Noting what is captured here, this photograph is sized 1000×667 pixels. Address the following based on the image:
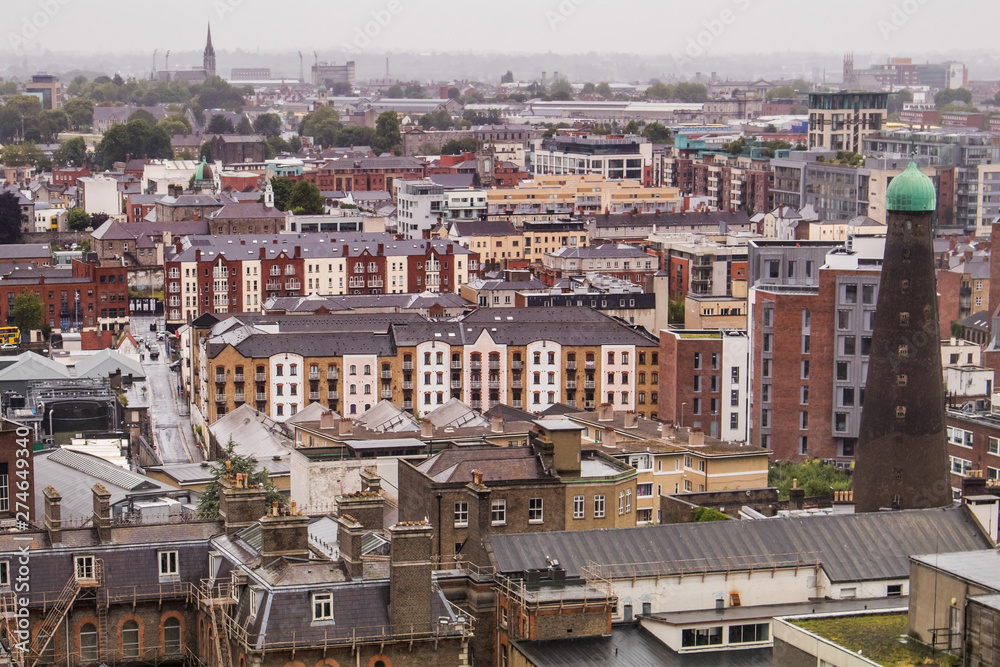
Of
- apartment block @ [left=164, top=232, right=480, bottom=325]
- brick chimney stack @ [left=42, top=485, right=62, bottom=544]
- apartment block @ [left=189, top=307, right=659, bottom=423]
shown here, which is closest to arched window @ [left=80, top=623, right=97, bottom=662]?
brick chimney stack @ [left=42, top=485, right=62, bottom=544]

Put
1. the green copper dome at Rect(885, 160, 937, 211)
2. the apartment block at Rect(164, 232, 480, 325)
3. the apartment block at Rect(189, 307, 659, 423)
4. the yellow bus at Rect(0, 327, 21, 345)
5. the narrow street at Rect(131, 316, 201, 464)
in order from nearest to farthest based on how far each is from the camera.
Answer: the green copper dome at Rect(885, 160, 937, 211), the narrow street at Rect(131, 316, 201, 464), the apartment block at Rect(189, 307, 659, 423), the yellow bus at Rect(0, 327, 21, 345), the apartment block at Rect(164, 232, 480, 325)

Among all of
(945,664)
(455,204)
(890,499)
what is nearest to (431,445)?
(890,499)

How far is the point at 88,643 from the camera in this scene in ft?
142

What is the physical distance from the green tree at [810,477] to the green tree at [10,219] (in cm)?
11519

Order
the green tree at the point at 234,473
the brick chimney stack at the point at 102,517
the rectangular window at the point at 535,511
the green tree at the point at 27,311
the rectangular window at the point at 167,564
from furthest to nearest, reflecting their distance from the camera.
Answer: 1. the green tree at the point at 27,311
2. the green tree at the point at 234,473
3. the rectangular window at the point at 535,511
4. the brick chimney stack at the point at 102,517
5. the rectangular window at the point at 167,564

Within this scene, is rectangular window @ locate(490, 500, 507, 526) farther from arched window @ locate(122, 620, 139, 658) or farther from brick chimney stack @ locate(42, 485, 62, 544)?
brick chimney stack @ locate(42, 485, 62, 544)

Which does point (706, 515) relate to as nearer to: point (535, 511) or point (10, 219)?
point (535, 511)

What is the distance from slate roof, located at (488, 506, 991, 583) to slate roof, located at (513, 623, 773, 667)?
9.70 feet

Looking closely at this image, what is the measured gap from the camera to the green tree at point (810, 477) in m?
81.6

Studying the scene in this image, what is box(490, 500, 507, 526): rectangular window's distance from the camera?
55188 mm

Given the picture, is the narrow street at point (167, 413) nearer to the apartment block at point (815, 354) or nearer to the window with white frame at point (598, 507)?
the apartment block at point (815, 354)

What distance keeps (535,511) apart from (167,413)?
6351 cm

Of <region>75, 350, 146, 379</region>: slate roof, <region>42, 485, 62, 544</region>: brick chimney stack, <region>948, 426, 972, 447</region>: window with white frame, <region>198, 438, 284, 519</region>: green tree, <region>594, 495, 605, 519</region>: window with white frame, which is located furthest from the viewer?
<region>75, 350, 146, 379</region>: slate roof

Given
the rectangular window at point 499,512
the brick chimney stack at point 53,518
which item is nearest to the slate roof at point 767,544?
the rectangular window at point 499,512
